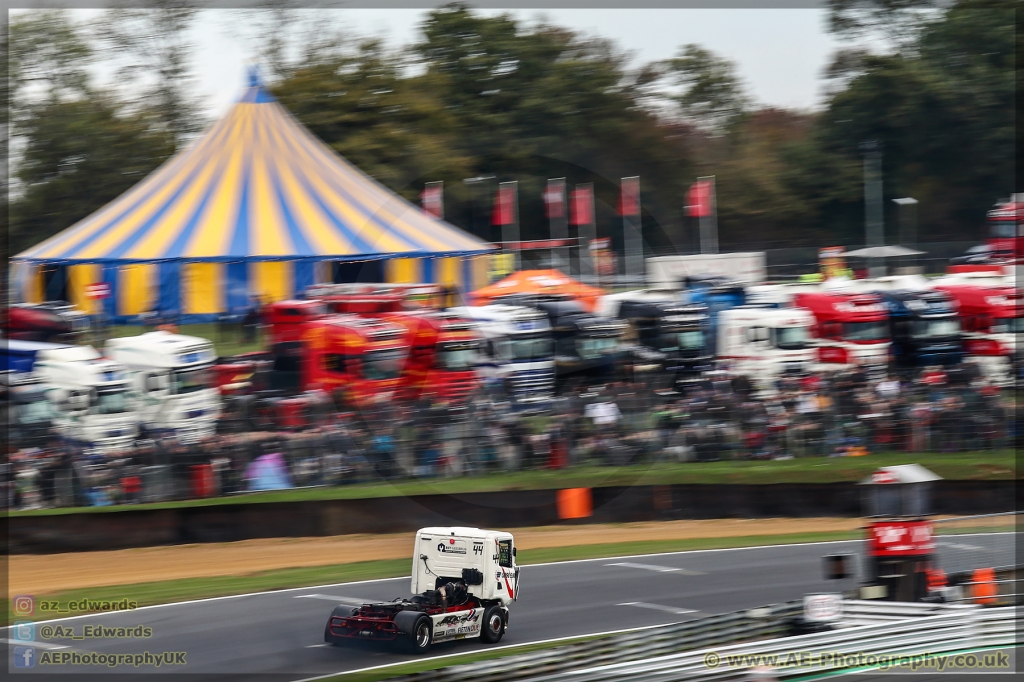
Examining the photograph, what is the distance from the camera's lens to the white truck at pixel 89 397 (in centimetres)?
1379

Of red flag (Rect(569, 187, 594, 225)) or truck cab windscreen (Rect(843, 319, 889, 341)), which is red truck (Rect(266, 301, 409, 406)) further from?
truck cab windscreen (Rect(843, 319, 889, 341))

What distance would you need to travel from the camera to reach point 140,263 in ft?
56.3

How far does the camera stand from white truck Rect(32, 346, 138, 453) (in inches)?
543

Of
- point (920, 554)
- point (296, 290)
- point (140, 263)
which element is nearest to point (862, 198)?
point (296, 290)

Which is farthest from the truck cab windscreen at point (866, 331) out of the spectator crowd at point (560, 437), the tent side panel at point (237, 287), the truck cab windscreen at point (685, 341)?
the tent side panel at point (237, 287)

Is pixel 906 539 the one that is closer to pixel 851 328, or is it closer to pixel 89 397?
pixel 89 397

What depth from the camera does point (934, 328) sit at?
19.8 m

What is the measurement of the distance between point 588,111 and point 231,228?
20.5 ft

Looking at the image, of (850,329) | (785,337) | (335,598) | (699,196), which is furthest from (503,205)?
(850,329)

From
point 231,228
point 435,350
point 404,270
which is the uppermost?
point 231,228

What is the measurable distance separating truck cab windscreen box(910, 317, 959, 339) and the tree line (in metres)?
4.69

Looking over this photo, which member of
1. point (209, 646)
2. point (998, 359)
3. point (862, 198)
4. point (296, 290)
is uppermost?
point (862, 198)

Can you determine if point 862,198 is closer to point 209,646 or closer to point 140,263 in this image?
point 140,263

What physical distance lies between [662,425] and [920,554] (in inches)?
197
